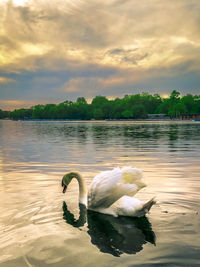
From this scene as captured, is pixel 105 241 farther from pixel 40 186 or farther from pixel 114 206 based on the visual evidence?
pixel 40 186

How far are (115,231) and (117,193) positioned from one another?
2.96ft

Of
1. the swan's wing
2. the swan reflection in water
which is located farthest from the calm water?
the swan's wing

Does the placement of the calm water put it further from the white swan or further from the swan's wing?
the swan's wing

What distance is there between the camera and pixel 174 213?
8250 mm

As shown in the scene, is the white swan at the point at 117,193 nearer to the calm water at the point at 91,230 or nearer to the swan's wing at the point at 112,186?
the swan's wing at the point at 112,186

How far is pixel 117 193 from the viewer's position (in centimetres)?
790

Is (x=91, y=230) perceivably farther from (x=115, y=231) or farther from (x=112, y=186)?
(x=112, y=186)

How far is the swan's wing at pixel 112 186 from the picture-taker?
7.87m

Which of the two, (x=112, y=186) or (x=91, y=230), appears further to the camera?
(x=112, y=186)

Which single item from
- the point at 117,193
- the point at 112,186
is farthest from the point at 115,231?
the point at 112,186

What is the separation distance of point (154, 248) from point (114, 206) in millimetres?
1956

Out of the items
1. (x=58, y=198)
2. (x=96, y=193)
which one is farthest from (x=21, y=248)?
(x=58, y=198)

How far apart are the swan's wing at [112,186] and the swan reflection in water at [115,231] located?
423 mm

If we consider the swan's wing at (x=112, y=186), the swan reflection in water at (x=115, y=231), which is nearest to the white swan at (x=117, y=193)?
the swan's wing at (x=112, y=186)
